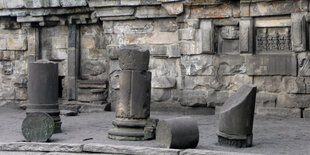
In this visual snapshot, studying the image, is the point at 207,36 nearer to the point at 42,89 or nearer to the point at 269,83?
the point at 269,83

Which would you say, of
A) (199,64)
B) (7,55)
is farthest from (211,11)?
(7,55)

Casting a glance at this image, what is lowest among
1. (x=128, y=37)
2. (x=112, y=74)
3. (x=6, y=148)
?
(x=6, y=148)

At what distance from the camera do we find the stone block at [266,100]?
10115 mm

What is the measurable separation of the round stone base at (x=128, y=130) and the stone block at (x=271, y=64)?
130 inches

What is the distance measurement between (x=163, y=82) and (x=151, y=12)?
1591 mm

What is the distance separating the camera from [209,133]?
325 inches

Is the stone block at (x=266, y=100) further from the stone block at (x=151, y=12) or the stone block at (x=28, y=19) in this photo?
the stone block at (x=28, y=19)

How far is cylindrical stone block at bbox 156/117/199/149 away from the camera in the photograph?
6672 mm

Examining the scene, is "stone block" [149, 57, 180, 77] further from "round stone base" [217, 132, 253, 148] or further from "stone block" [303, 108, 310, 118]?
"round stone base" [217, 132, 253, 148]

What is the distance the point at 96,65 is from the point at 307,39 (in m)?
5.43

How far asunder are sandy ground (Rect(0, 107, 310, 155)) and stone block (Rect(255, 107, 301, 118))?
0.13m

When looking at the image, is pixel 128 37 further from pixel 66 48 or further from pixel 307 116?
pixel 307 116

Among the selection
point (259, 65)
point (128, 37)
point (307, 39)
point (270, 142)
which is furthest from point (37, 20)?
point (270, 142)

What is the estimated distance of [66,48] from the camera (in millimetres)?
13172
